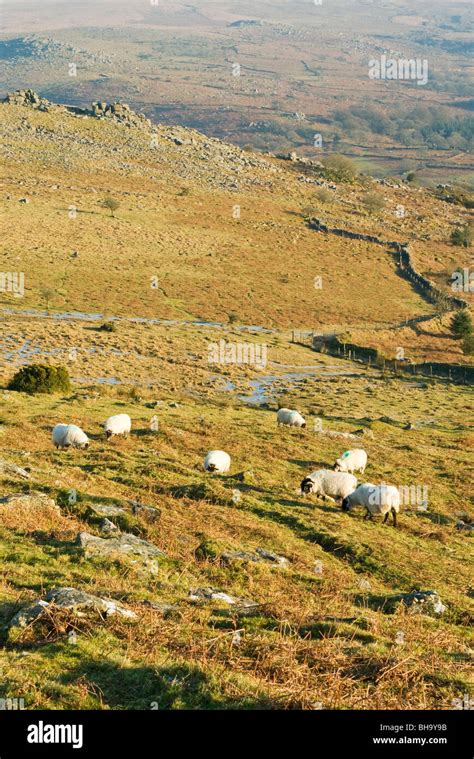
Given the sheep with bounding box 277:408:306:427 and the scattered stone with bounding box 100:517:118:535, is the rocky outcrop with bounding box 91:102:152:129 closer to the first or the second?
the sheep with bounding box 277:408:306:427

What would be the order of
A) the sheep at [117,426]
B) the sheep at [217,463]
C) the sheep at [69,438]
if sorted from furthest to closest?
the sheep at [117,426] < the sheep at [69,438] < the sheep at [217,463]

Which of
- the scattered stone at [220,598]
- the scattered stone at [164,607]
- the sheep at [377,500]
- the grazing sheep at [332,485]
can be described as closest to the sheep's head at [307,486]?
the grazing sheep at [332,485]

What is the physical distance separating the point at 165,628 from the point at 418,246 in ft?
331

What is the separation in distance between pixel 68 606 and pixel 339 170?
142422 mm

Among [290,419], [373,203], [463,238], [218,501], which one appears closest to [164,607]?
[218,501]

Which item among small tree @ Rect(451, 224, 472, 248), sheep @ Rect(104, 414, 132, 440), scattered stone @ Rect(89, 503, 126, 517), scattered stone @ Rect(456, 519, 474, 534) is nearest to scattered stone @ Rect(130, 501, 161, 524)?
scattered stone @ Rect(89, 503, 126, 517)

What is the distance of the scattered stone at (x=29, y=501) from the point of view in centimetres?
1762

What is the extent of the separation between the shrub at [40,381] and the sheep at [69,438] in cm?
1248

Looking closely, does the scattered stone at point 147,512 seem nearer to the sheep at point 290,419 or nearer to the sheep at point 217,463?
the sheep at point 217,463

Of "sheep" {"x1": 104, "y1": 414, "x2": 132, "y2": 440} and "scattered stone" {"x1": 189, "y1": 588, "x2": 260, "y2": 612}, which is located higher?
"scattered stone" {"x1": 189, "y1": 588, "x2": 260, "y2": 612}

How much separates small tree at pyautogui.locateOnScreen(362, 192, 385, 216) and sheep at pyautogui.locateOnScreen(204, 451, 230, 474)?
103 m

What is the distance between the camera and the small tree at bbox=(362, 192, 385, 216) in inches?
4894

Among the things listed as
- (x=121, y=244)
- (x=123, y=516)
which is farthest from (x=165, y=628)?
(x=121, y=244)

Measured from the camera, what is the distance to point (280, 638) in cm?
1187
